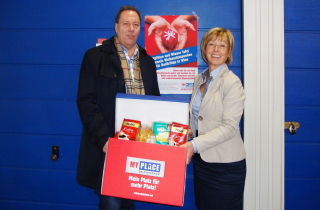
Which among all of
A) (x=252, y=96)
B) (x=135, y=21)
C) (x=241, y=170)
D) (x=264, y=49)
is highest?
(x=135, y=21)

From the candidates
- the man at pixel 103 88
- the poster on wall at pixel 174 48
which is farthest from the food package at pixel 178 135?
the poster on wall at pixel 174 48

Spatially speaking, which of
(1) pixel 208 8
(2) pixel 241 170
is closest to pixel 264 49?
(1) pixel 208 8

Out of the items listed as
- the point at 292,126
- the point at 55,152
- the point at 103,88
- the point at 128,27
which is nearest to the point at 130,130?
the point at 103,88

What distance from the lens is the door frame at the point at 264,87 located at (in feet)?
4.66

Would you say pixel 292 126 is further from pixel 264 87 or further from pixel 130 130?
pixel 130 130

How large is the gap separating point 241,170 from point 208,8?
110 cm

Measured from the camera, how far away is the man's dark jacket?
1.17 metres

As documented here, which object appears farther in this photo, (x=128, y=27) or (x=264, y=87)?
(x=264, y=87)

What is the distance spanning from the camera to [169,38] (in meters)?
1.54

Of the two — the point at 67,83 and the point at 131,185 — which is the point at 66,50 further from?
the point at 131,185

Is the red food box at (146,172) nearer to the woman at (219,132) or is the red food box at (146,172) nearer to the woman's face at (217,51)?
the woman at (219,132)

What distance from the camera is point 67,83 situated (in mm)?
1598

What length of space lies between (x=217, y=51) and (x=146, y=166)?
2.38 ft

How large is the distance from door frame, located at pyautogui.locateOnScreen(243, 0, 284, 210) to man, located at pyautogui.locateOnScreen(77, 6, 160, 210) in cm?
71
